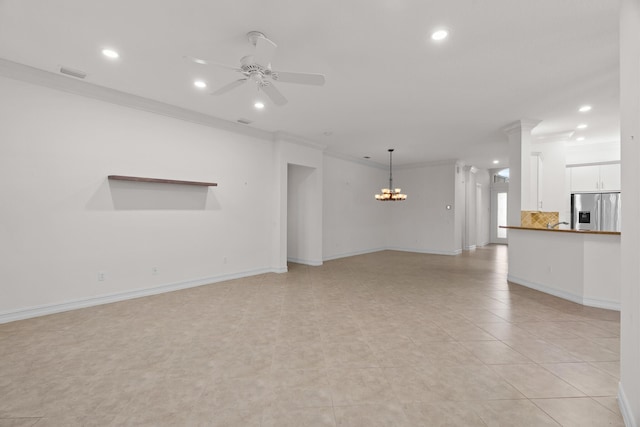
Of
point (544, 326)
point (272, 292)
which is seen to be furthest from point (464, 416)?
point (272, 292)

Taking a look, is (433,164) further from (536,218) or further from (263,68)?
(263,68)

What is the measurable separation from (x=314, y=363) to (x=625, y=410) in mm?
2143

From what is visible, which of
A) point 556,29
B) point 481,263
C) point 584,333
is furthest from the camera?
point 481,263

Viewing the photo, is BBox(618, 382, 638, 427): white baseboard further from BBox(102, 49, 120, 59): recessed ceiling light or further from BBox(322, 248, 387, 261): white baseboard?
BBox(322, 248, 387, 261): white baseboard

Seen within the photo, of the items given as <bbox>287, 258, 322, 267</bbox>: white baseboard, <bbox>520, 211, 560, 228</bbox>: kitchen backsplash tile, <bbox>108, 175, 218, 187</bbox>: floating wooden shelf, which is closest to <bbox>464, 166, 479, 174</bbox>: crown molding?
<bbox>520, 211, 560, 228</bbox>: kitchen backsplash tile

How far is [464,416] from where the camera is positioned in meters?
1.92

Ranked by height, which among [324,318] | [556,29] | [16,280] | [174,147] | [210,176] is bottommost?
[324,318]

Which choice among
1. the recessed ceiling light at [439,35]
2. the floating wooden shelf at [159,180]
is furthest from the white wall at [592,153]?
the floating wooden shelf at [159,180]

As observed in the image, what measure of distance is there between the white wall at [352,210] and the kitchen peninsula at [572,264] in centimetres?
455

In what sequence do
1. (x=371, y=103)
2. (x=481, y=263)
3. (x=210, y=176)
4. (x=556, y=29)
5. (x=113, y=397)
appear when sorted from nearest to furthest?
(x=113, y=397) < (x=556, y=29) < (x=371, y=103) < (x=210, y=176) < (x=481, y=263)

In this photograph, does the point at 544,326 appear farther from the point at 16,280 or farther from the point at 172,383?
the point at 16,280

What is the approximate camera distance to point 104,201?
4285 mm

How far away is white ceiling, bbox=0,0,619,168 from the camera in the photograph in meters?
2.59

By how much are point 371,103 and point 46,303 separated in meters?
5.42
